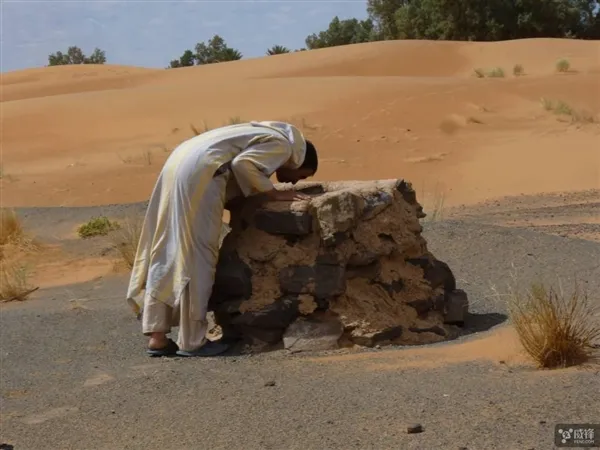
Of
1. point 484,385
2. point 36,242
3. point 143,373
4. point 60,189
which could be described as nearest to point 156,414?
point 143,373

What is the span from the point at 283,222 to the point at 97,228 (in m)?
7.35

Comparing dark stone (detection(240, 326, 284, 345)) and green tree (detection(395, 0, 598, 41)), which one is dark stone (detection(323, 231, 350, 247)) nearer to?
dark stone (detection(240, 326, 284, 345))

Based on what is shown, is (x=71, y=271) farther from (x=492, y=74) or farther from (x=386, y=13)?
(x=386, y=13)

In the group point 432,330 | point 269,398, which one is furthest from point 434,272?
point 269,398

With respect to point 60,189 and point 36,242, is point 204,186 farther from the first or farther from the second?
point 60,189

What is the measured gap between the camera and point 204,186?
6.62 meters

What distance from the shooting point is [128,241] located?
1128cm

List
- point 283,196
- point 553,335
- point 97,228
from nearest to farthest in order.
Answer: point 553,335 → point 283,196 → point 97,228

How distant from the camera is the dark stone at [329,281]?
6656 millimetres

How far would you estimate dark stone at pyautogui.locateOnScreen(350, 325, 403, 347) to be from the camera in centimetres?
654

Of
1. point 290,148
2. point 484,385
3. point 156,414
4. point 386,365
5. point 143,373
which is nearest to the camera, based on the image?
point 484,385

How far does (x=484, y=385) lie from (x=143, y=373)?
240 cm

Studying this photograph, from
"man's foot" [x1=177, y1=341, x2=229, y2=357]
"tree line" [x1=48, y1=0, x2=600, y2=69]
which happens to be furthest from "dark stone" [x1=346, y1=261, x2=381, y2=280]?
"tree line" [x1=48, y1=0, x2=600, y2=69]

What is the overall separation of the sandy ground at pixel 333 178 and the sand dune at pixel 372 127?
0.07 meters
